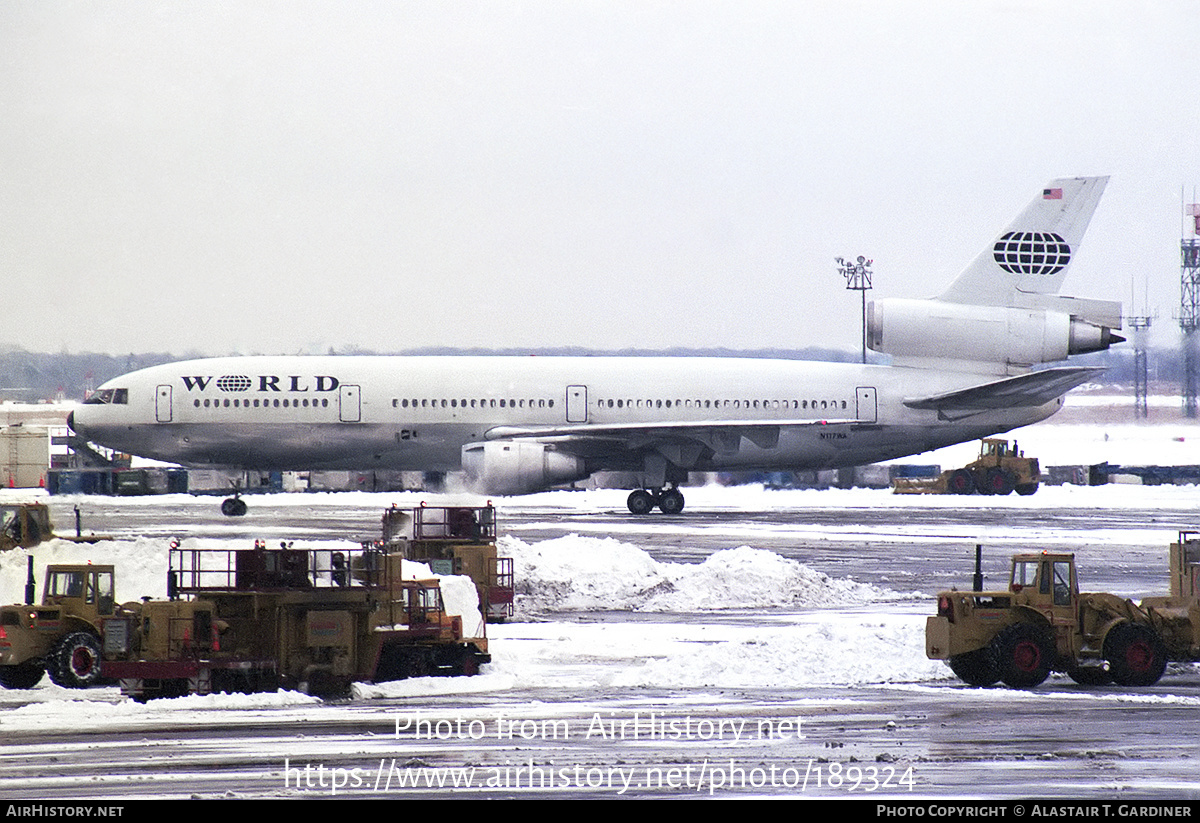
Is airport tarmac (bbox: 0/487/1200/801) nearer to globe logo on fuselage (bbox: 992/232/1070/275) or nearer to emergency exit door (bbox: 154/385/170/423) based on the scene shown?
emergency exit door (bbox: 154/385/170/423)

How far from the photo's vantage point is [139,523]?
3862 cm

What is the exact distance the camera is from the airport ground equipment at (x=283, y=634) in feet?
49.9

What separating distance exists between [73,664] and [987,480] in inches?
1697

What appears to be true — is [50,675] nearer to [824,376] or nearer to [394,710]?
[394,710]

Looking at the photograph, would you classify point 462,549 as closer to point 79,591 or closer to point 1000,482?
point 79,591

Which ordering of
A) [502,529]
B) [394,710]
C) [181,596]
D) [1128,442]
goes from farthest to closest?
[1128,442] < [502,529] < [181,596] < [394,710]

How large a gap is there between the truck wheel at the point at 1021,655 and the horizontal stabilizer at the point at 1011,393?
2751cm

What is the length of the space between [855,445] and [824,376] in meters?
2.15

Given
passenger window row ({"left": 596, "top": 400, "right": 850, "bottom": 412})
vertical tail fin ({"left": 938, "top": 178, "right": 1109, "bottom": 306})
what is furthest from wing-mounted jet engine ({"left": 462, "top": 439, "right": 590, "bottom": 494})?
vertical tail fin ({"left": 938, "top": 178, "right": 1109, "bottom": 306})

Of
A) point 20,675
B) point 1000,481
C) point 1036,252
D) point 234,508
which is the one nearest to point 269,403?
point 234,508

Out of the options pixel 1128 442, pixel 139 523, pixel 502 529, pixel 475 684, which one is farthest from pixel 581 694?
pixel 1128 442

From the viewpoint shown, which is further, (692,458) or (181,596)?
(692,458)

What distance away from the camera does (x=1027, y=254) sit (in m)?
46.5

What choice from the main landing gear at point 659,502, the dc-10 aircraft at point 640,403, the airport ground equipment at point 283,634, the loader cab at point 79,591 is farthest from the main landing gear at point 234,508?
the loader cab at point 79,591
